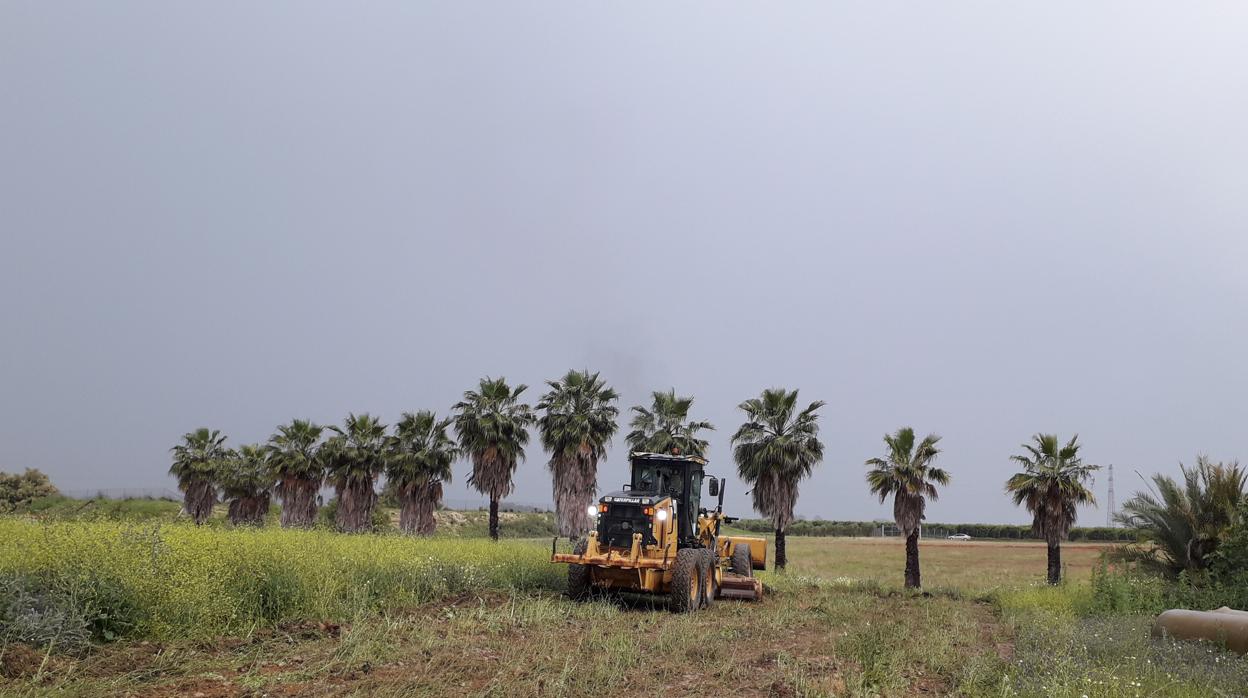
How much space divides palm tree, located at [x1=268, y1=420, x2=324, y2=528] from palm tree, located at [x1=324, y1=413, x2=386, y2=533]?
2.63 metres

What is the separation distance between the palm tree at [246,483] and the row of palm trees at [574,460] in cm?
205

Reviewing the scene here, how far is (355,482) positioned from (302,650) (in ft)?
118

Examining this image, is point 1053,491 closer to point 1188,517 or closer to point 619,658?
point 1188,517

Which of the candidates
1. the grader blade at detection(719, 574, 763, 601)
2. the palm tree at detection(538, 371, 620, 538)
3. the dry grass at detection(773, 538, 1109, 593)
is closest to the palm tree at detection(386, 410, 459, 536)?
the palm tree at detection(538, 371, 620, 538)

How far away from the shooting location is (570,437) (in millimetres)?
35000

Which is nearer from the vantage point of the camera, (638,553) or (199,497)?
(638,553)

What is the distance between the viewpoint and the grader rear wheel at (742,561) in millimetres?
18359

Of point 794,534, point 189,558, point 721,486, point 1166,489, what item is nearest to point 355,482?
point 721,486

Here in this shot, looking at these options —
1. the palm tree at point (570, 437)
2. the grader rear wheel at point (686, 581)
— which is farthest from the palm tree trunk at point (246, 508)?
the grader rear wheel at point (686, 581)

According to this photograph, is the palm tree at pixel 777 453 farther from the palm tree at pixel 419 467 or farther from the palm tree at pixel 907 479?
the palm tree at pixel 419 467

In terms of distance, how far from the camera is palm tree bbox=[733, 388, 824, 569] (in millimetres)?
33844

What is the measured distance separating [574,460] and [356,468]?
46.0 ft

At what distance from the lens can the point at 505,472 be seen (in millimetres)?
36344

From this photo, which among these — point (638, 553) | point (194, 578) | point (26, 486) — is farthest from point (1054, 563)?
point (26, 486)
